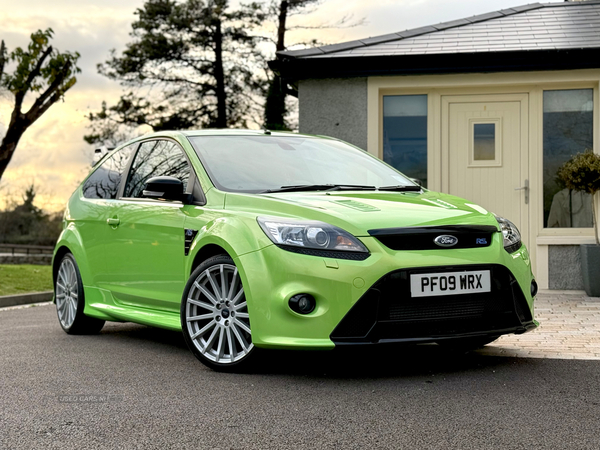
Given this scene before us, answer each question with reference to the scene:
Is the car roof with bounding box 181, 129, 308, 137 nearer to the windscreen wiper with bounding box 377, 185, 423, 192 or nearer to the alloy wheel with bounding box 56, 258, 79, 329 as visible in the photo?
the windscreen wiper with bounding box 377, 185, 423, 192

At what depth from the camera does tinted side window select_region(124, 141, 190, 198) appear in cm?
579

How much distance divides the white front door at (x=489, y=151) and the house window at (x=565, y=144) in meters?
0.28

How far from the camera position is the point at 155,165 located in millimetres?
6160

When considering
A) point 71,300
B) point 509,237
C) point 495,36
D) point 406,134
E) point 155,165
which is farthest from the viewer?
point 495,36

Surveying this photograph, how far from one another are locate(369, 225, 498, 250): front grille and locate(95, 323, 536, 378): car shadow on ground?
571 millimetres

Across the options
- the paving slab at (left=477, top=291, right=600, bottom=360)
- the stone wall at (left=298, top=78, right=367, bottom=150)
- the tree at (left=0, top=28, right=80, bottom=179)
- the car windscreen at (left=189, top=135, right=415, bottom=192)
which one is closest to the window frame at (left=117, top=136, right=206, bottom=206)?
the car windscreen at (left=189, top=135, right=415, bottom=192)

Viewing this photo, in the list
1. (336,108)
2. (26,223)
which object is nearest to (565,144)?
(336,108)

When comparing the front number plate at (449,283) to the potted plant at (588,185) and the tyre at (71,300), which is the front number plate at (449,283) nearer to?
the tyre at (71,300)

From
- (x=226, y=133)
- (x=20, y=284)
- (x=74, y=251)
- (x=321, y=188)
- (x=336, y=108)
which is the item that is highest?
(x=336, y=108)

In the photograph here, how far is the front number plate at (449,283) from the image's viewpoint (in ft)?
14.6

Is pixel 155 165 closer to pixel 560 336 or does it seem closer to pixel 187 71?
pixel 560 336

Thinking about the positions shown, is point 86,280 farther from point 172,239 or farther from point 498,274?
point 498,274

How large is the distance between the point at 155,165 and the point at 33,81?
1239cm

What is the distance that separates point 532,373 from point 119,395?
7.89 feet
